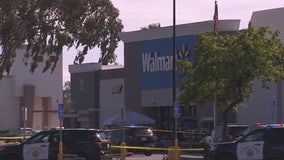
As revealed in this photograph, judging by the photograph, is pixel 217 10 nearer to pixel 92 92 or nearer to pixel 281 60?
pixel 281 60

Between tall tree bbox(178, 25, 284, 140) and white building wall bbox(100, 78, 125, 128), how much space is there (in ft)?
86.5

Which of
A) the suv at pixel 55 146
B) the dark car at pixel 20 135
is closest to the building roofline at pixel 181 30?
the dark car at pixel 20 135

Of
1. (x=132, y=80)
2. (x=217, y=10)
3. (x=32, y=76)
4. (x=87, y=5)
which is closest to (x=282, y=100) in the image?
(x=217, y=10)

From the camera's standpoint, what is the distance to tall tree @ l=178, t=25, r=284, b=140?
3472 cm

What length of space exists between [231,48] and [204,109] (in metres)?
18.4

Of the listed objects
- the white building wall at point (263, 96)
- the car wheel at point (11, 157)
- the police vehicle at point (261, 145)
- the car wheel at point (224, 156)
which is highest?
the white building wall at point (263, 96)

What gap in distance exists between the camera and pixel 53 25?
6006cm

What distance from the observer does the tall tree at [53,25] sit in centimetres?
5753

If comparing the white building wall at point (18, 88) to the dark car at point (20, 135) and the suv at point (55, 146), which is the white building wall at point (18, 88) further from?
the suv at point (55, 146)

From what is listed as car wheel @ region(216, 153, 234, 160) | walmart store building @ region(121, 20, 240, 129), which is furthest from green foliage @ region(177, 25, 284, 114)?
walmart store building @ region(121, 20, 240, 129)

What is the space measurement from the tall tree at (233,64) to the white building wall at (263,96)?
10958 millimetres

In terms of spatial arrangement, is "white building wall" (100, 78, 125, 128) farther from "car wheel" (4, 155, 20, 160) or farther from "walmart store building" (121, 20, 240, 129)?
"car wheel" (4, 155, 20, 160)

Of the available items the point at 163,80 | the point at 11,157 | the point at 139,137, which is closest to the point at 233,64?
the point at 139,137

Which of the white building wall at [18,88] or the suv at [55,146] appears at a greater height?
the white building wall at [18,88]
